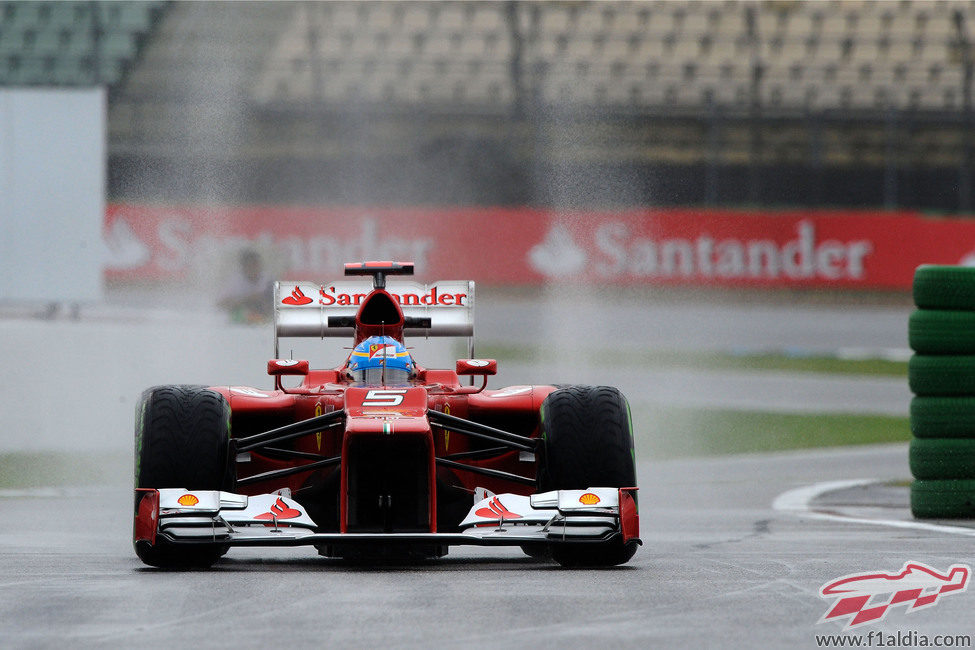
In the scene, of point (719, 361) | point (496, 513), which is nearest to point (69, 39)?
point (719, 361)

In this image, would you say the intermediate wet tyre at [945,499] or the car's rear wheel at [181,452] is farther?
the intermediate wet tyre at [945,499]

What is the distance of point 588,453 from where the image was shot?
727 centimetres

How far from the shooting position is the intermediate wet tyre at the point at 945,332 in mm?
10211

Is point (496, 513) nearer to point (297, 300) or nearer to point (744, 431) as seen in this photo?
point (297, 300)

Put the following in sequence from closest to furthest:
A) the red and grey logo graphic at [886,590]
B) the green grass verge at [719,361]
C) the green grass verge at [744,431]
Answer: the red and grey logo graphic at [886,590] → the green grass verge at [744,431] → the green grass verge at [719,361]

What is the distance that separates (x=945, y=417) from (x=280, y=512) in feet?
15.5

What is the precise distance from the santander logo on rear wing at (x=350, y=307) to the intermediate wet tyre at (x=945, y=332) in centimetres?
284

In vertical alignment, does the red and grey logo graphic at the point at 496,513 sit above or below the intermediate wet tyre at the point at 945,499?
above

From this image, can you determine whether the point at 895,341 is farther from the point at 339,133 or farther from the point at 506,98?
the point at 339,133

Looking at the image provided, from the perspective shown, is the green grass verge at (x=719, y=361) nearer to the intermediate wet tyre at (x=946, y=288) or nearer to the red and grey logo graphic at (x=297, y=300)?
the intermediate wet tyre at (x=946, y=288)

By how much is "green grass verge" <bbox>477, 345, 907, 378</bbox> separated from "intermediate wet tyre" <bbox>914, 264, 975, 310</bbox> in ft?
47.1

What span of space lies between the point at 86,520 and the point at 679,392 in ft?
45.3

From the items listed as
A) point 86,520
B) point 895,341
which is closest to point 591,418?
point 86,520

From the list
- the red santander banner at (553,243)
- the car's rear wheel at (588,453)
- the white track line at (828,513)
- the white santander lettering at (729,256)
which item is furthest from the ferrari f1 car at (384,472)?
the white santander lettering at (729,256)
